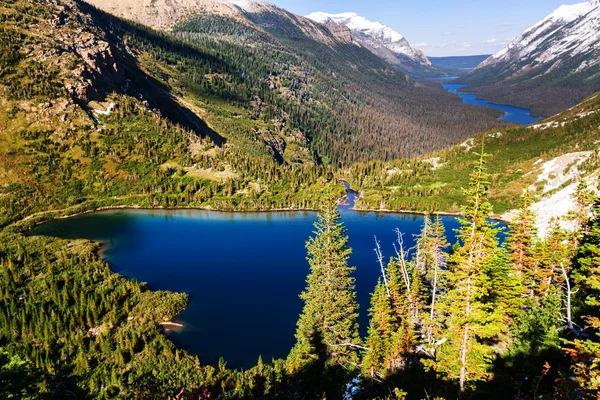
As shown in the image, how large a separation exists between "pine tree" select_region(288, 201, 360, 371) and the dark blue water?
21384mm

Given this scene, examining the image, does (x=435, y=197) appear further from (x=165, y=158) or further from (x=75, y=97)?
(x=75, y=97)

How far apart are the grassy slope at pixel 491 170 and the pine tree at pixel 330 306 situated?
373 ft

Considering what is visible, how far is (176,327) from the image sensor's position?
70812mm

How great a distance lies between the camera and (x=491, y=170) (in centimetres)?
16412

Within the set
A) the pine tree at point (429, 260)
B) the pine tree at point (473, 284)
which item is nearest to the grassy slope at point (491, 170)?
the pine tree at point (429, 260)

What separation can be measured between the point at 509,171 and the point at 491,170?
23.4 feet

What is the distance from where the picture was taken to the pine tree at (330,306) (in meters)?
43.4

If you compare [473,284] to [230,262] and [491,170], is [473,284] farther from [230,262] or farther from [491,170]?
[491,170]

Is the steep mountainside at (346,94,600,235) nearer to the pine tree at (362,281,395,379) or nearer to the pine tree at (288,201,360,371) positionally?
the pine tree at (362,281,395,379)

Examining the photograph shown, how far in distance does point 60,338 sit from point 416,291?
204 feet

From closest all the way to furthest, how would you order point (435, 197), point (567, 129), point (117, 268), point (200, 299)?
point (200, 299)
point (117, 268)
point (435, 197)
point (567, 129)

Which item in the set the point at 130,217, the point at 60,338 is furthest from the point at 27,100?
the point at 60,338

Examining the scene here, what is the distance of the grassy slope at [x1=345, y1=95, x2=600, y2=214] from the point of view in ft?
490

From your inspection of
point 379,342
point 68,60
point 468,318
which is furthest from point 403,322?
point 68,60
